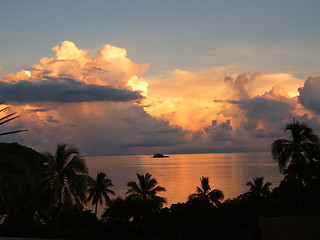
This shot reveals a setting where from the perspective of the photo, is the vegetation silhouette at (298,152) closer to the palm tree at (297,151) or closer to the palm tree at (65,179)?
the palm tree at (297,151)

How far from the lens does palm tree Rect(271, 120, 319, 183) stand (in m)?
37.0

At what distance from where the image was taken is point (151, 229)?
95.0 feet

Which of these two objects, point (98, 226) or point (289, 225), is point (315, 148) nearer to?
point (289, 225)

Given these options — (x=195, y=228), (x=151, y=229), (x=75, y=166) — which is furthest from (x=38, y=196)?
(x=195, y=228)

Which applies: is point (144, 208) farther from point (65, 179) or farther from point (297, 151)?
point (297, 151)


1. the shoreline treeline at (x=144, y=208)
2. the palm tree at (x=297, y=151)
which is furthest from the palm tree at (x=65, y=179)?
the palm tree at (x=297, y=151)

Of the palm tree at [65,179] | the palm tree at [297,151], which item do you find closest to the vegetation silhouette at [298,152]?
the palm tree at [297,151]

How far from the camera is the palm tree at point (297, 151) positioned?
37.0 metres

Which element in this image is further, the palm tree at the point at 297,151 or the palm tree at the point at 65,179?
the palm tree at the point at 297,151

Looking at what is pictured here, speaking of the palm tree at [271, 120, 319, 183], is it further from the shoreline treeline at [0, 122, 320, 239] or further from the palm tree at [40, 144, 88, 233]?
the palm tree at [40, 144, 88, 233]

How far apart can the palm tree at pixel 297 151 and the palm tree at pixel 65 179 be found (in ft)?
69.1

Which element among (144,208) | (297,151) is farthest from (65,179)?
(297,151)

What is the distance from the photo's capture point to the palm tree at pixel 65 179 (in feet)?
94.2

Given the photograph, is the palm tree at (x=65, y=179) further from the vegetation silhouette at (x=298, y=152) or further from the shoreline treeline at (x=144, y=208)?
the vegetation silhouette at (x=298, y=152)
